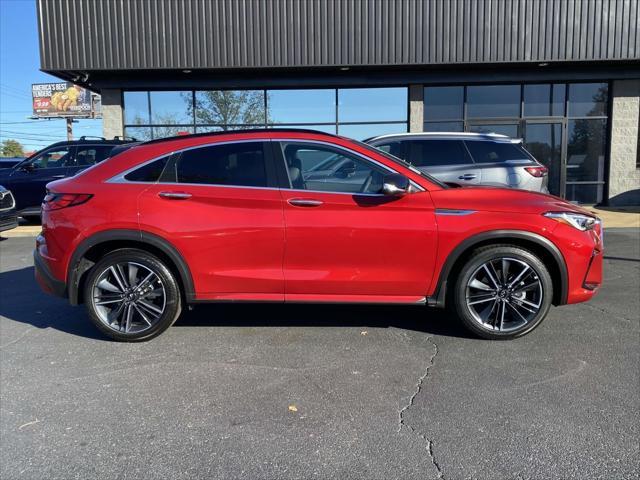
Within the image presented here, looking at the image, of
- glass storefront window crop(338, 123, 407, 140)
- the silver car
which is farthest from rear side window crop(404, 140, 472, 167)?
glass storefront window crop(338, 123, 407, 140)

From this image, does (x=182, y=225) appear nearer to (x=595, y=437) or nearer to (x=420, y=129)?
(x=595, y=437)

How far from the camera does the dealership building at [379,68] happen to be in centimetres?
1305

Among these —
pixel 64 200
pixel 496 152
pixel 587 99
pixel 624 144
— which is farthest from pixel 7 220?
pixel 624 144

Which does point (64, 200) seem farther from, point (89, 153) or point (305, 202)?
point (89, 153)

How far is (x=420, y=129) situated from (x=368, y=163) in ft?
35.1

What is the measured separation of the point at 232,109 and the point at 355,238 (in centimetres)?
1165

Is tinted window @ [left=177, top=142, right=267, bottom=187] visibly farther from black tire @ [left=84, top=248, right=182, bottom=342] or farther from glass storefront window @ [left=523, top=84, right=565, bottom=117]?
glass storefront window @ [left=523, top=84, right=565, bottom=117]

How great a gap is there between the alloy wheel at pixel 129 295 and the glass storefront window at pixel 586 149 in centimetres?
1377

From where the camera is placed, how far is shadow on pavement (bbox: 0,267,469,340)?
4754 millimetres

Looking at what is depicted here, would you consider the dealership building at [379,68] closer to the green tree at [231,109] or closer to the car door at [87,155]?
the green tree at [231,109]

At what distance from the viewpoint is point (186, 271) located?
13.9 feet

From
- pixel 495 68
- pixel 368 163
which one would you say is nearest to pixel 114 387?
pixel 368 163

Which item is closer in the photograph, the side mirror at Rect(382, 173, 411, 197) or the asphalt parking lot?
the asphalt parking lot

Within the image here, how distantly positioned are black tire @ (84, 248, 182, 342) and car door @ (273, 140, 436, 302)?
3.36ft
